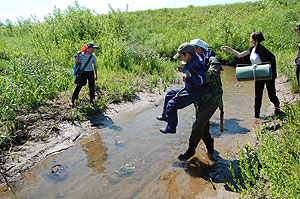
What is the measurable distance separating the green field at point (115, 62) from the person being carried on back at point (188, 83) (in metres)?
1.11

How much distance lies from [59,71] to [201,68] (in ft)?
18.4

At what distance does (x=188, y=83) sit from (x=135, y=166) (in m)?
1.86

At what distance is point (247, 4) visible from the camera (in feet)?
80.2

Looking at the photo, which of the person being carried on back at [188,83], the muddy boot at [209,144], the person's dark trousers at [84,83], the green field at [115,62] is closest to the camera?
the green field at [115,62]

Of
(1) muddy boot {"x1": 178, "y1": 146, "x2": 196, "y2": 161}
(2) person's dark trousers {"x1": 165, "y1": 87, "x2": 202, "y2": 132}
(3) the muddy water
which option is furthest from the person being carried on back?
(3) the muddy water

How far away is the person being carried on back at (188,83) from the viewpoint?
12.2 ft

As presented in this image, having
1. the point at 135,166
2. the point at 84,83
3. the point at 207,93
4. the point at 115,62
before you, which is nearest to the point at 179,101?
the point at 207,93

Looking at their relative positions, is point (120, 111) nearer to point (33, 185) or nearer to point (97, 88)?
point (97, 88)

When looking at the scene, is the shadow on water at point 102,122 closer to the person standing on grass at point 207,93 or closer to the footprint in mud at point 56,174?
the footprint in mud at point 56,174

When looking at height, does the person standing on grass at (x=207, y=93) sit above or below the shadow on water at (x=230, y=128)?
above

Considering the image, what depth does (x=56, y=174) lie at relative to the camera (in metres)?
4.43

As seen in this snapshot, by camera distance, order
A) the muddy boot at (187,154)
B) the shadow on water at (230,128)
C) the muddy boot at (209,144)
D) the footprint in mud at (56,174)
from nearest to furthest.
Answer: the footprint in mud at (56,174) → the muddy boot at (187,154) → the muddy boot at (209,144) → the shadow on water at (230,128)

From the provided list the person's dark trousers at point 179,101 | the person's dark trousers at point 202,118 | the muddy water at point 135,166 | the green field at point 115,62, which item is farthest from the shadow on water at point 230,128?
the person's dark trousers at point 179,101

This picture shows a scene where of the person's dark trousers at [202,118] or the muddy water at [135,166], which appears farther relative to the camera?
the person's dark trousers at [202,118]
